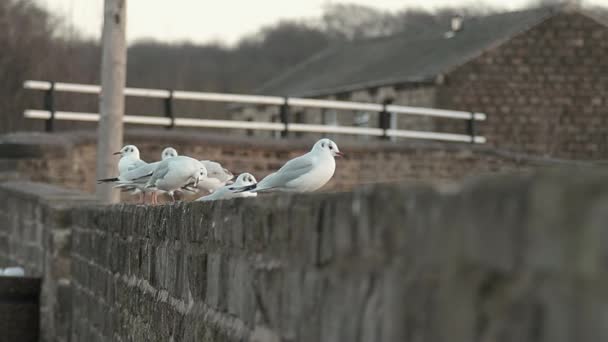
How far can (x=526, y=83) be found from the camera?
32.8 m

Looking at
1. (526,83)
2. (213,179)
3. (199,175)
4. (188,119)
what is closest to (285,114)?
(188,119)

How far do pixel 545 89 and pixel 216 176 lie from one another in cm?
2570

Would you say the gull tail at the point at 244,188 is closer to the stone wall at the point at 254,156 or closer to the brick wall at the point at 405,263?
the brick wall at the point at 405,263

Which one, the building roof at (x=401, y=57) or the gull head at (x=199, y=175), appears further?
the building roof at (x=401, y=57)

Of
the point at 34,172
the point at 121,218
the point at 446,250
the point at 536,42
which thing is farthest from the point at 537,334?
the point at 536,42

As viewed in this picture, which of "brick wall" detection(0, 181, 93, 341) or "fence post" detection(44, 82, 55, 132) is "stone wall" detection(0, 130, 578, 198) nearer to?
"fence post" detection(44, 82, 55, 132)

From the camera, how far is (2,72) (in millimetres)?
51844

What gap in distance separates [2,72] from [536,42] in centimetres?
2588

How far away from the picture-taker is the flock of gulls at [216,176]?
639 cm

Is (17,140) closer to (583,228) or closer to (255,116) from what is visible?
(583,228)

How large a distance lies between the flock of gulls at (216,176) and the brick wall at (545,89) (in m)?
23.0

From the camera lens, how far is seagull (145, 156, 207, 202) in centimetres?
763

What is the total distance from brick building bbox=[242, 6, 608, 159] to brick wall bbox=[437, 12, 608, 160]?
0.02 meters

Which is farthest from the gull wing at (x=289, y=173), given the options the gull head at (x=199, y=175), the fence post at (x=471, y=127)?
the fence post at (x=471, y=127)
